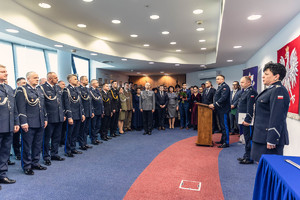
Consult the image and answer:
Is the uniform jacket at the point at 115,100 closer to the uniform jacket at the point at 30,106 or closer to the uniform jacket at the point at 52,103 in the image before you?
the uniform jacket at the point at 52,103

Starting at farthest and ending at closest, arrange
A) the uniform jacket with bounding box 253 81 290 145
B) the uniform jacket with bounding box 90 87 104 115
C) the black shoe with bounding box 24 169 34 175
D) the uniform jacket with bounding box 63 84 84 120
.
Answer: the uniform jacket with bounding box 90 87 104 115
the uniform jacket with bounding box 63 84 84 120
the black shoe with bounding box 24 169 34 175
the uniform jacket with bounding box 253 81 290 145

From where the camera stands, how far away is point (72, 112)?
13.8ft

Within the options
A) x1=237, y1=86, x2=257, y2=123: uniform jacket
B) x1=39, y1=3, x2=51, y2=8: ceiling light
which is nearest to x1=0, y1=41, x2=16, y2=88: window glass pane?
x1=39, y1=3, x2=51, y2=8: ceiling light

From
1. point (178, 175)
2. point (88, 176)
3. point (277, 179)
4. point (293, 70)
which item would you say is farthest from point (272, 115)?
point (88, 176)

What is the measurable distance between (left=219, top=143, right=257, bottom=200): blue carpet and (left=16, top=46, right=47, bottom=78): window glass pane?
7.76 meters

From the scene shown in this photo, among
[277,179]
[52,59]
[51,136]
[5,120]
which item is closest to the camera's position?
[277,179]

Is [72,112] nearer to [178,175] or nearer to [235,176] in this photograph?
[178,175]

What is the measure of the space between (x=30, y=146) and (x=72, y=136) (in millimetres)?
1143

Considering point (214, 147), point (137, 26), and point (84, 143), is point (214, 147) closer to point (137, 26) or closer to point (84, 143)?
point (84, 143)

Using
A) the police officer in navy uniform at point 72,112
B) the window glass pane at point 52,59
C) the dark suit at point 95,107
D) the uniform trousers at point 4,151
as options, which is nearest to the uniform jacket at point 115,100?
the dark suit at point 95,107

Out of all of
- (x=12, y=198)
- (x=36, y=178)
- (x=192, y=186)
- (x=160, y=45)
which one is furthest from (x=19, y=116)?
(x=160, y=45)

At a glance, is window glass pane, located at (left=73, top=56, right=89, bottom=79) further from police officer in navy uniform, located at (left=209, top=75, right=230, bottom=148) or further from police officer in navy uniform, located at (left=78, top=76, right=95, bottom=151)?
police officer in navy uniform, located at (left=209, top=75, right=230, bottom=148)

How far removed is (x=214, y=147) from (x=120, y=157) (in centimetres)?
227

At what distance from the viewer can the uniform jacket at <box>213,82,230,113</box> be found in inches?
185
